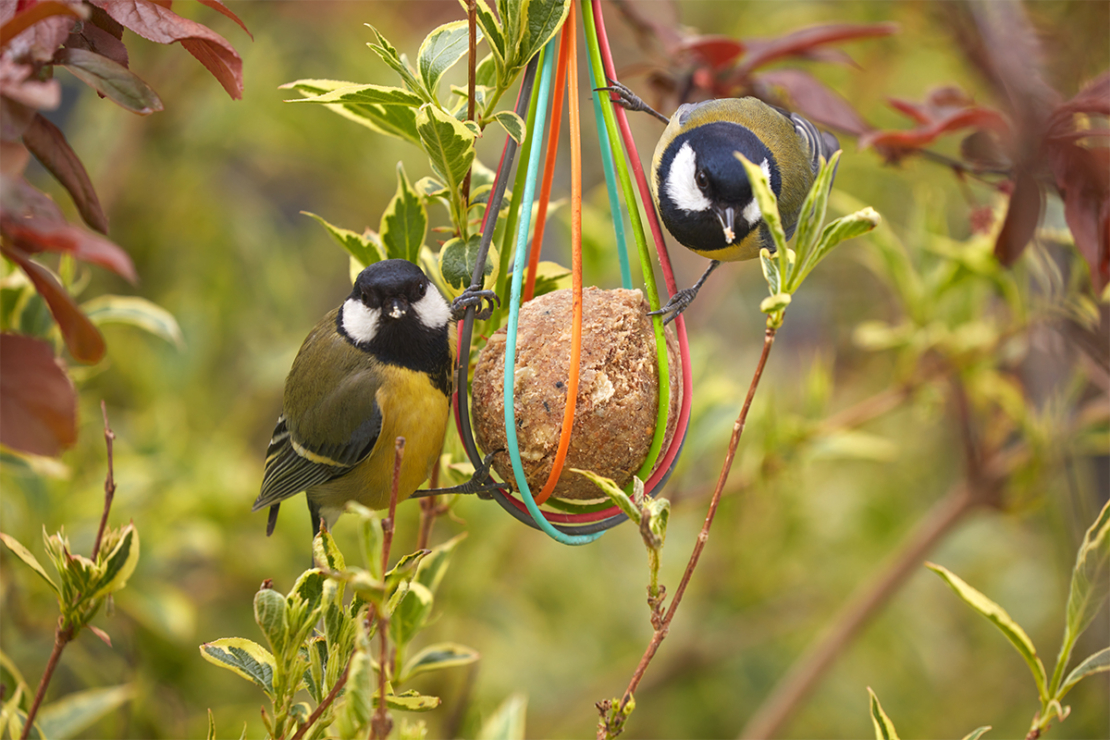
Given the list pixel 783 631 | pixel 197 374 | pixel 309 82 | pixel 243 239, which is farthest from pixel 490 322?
pixel 783 631

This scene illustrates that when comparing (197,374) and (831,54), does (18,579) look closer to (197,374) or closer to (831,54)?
(197,374)

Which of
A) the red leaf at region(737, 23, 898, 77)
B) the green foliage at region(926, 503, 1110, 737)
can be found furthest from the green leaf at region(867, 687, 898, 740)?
A: the red leaf at region(737, 23, 898, 77)

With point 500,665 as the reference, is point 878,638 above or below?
below

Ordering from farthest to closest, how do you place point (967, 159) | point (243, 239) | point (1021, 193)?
1. point (243, 239)
2. point (967, 159)
3. point (1021, 193)

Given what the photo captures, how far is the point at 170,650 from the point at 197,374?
0.64m

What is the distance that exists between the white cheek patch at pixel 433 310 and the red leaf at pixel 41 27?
541 mm

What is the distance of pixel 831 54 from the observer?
151 centimetres

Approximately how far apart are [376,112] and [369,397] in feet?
1.33

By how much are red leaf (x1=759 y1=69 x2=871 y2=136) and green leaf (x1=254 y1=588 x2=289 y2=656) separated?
3.41 ft

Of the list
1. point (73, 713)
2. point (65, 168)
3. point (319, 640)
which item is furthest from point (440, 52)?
point (73, 713)

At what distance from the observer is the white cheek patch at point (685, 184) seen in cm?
131

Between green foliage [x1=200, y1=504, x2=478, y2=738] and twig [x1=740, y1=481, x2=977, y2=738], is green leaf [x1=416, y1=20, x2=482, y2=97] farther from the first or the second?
twig [x1=740, y1=481, x2=977, y2=738]

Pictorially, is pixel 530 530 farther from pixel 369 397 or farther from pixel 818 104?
pixel 818 104

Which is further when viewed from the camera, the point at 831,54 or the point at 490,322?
the point at 831,54
